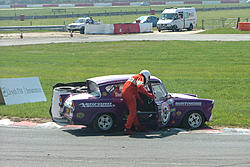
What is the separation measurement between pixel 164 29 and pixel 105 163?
40.0 m

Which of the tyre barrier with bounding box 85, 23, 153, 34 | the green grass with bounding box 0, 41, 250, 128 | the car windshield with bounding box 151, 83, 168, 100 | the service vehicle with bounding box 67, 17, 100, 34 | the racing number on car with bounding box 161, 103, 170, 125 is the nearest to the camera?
the racing number on car with bounding box 161, 103, 170, 125

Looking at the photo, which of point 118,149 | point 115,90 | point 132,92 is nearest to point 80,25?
point 115,90

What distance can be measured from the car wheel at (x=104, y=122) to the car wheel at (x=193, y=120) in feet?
5.76

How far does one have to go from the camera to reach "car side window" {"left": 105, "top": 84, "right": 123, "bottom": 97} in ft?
35.8

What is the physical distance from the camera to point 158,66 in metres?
22.4

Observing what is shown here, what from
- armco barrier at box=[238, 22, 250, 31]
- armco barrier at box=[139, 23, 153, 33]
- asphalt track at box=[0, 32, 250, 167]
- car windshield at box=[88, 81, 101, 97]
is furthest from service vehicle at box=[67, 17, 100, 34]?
asphalt track at box=[0, 32, 250, 167]

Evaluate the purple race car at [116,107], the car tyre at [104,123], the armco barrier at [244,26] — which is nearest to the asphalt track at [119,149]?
the car tyre at [104,123]

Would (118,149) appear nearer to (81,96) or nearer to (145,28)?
(81,96)

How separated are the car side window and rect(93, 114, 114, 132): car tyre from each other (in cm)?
51

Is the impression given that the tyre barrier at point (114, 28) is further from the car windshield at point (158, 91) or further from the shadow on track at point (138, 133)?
the shadow on track at point (138, 133)

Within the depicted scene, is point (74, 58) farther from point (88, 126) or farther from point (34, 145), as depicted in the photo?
point (34, 145)

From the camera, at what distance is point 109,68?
21.9 meters

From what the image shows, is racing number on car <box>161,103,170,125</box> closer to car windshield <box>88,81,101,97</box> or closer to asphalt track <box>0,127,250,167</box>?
asphalt track <box>0,127,250,167</box>

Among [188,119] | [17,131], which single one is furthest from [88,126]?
[188,119]
